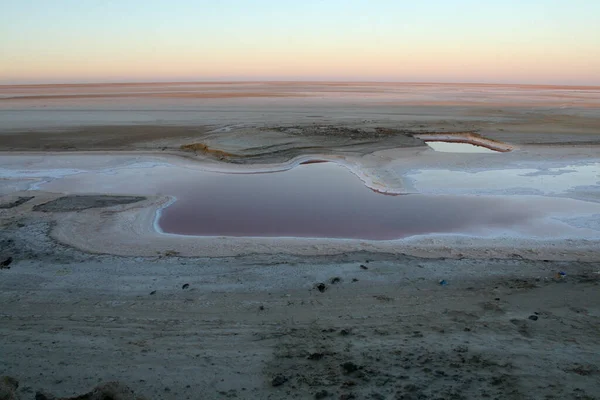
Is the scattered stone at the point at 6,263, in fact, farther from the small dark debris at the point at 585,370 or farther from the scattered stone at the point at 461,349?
the small dark debris at the point at 585,370

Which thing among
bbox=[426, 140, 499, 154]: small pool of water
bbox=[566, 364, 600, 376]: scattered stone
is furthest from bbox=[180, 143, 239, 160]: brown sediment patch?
bbox=[566, 364, 600, 376]: scattered stone

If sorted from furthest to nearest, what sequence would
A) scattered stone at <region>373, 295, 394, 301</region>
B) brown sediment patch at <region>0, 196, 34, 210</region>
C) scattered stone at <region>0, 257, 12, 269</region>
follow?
brown sediment patch at <region>0, 196, 34, 210</region> < scattered stone at <region>0, 257, 12, 269</region> < scattered stone at <region>373, 295, 394, 301</region>

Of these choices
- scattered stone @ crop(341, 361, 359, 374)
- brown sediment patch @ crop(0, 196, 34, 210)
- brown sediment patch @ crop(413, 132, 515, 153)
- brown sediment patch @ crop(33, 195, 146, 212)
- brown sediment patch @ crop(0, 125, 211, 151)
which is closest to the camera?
scattered stone @ crop(341, 361, 359, 374)

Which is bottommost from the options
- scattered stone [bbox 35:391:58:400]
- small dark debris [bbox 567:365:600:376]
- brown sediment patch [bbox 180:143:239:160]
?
scattered stone [bbox 35:391:58:400]

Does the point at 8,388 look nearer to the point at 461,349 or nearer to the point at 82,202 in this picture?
the point at 461,349

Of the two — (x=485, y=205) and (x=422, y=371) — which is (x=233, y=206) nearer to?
(x=485, y=205)

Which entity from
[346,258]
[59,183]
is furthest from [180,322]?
[59,183]

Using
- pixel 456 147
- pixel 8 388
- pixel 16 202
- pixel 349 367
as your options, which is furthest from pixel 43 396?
pixel 456 147

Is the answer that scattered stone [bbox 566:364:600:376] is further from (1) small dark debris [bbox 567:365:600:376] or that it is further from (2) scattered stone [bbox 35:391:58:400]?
(2) scattered stone [bbox 35:391:58:400]

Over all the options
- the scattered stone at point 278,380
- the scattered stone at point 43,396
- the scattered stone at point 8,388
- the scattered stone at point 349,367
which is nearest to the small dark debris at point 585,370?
the scattered stone at point 349,367
